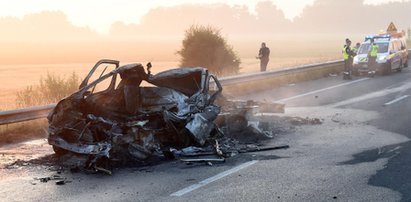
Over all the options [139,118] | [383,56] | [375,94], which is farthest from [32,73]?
[139,118]

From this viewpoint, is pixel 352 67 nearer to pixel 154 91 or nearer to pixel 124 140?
pixel 154 91

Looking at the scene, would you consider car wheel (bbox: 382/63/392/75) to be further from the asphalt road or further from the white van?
the asphalt road

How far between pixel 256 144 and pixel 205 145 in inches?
40.7

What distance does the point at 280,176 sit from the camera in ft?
23.3

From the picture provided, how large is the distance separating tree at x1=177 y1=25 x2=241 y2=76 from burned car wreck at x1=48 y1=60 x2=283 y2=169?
1552 centimetres

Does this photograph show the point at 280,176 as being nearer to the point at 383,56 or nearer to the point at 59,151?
the point at 59,151

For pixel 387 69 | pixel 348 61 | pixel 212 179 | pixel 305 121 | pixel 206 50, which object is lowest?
pixel 305 121

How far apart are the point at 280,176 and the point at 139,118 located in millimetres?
2529

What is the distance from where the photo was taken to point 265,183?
6.73 metres

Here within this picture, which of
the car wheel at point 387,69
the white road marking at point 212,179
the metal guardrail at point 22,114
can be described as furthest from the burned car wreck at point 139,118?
the car wheel at point 387,69

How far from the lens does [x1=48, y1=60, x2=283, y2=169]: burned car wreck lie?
7.79 meters

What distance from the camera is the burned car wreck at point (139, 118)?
307 inches

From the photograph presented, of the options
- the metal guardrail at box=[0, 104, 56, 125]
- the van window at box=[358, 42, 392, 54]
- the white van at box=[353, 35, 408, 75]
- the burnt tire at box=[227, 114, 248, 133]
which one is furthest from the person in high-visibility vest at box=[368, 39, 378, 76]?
the metal guardrail at box=[0, 104, 56, 125]

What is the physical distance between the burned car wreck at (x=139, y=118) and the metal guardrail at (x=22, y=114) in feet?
7.20
